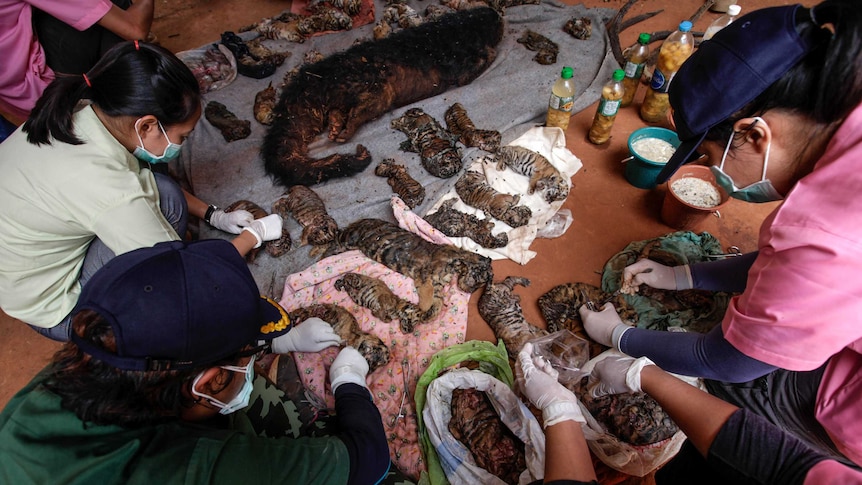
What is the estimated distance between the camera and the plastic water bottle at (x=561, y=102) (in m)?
4.80

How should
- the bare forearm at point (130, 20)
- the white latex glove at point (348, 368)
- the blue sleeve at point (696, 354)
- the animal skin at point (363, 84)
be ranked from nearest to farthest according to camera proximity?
the blue sleeve at point (696, 354)
the white latex glove at point (348, 368)
the bare forearm at point (130, 20)
the animal skin at point (363, 84)

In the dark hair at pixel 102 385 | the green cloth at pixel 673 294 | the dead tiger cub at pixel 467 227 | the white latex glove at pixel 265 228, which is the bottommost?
the white latex glove at pixel 265 228

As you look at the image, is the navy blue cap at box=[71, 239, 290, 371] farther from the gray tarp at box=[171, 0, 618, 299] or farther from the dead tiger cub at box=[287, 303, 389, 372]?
the gray tarp at box=[171, 0, 618, 299]

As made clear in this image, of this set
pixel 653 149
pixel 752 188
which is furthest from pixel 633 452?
pixel 653 149

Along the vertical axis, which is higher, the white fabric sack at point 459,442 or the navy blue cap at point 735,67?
the navy blue cap at point 735,67

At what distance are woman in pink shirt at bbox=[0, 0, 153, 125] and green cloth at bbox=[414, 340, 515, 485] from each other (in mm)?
3992

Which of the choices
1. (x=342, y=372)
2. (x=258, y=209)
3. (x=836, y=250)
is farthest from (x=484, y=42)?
(x=836, y=250)

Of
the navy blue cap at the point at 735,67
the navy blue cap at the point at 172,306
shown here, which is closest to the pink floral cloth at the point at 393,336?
the navy blue cap at the point at 172,306

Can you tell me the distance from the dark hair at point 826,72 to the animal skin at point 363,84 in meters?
3.85

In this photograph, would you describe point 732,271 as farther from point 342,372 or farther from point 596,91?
point 596,91

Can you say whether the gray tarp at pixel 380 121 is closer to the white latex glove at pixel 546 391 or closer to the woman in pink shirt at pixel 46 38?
the woman in pink shirt at pixel 46 38

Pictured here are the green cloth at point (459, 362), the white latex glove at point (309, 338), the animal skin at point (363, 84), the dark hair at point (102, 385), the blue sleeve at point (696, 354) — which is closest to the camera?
the dark hair at point (102, 385)

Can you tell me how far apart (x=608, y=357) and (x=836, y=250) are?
5.23 ft

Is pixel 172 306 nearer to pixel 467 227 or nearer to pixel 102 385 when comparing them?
pixel 102 385
